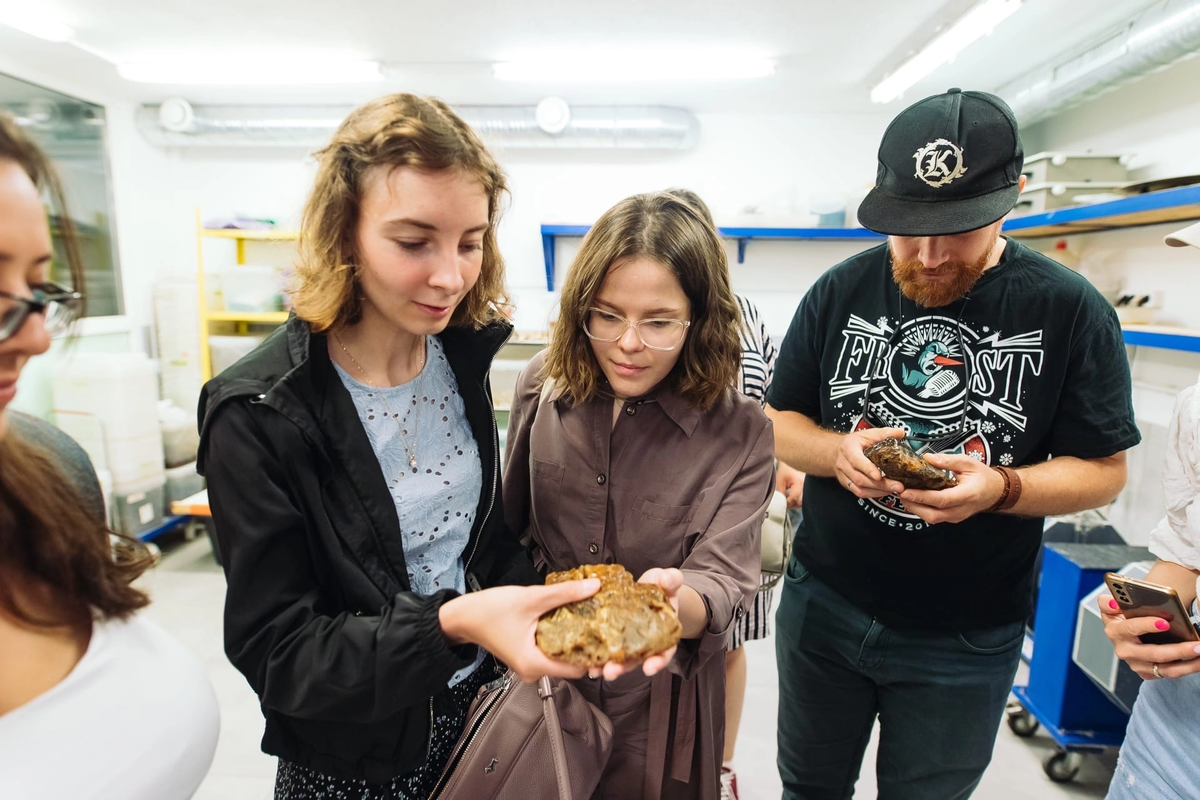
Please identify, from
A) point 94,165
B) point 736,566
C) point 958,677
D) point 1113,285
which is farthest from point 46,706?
point 94,165

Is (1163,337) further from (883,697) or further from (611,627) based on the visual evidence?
(611,627)

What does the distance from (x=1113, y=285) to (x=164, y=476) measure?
19.0ft

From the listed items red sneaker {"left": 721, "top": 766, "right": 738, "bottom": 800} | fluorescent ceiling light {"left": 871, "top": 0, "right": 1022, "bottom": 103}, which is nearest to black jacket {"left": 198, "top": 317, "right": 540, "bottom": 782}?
red sneaker {"left": 721, "top": 766, "right": 738, "bottom": 800}

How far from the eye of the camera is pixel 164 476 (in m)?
4.27

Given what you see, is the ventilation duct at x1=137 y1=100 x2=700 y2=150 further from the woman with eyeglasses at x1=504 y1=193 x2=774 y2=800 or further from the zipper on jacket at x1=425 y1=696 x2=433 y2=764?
the zipper on jacket at x1=425 y1=696 x2=433 y2=764

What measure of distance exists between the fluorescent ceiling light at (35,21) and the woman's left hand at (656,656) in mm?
4139

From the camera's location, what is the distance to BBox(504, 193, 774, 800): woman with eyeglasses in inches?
46.8

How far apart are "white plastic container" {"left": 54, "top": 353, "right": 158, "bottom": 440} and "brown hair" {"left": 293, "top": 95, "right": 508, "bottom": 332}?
12.6 feet

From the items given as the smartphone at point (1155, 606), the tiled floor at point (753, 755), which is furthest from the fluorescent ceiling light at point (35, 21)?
the smartphone at point (1155, 606)

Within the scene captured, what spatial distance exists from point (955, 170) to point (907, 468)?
2.03 ft

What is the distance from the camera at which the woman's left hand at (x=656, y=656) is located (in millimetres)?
852

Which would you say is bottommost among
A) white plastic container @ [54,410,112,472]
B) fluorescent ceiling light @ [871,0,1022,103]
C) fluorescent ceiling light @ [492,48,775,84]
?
white plastic container @ [54,410,112,472]

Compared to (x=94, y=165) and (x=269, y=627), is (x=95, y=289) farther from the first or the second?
(x=269, y=627)

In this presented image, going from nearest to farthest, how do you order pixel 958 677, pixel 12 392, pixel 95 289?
pixel 12 392 < pixel 958 677 < pixel 95 289
